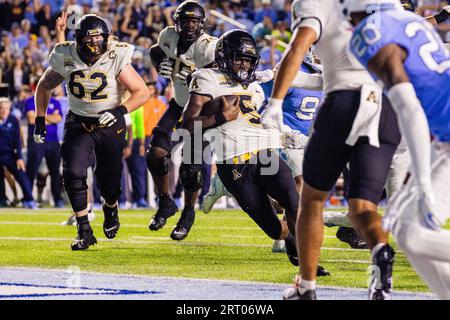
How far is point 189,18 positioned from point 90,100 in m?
1.22

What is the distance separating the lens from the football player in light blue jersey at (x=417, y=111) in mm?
3998

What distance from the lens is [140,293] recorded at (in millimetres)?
5398

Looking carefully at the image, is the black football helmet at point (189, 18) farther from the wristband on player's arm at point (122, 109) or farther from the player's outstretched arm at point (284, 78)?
the player's outstretched arm at point (284, 78)

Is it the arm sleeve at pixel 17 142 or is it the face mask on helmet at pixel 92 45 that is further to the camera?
the arm sleeve at pixel 17 142

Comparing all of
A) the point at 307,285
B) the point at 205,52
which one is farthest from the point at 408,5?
the point at 307,285

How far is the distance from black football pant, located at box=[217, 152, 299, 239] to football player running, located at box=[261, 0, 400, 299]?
1.47m

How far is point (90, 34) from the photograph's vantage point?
26.2 feet

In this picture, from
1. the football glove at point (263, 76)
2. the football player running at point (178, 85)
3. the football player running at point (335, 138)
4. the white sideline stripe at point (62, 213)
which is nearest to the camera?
the football player running at point (335, 138)

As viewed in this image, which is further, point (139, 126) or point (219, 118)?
point (139, 126)

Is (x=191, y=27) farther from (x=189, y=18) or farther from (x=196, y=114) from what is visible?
(x=196, y=114)

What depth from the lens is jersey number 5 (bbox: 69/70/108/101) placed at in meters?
8.16

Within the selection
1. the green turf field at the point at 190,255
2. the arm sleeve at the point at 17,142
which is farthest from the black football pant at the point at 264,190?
the arm sleeve at the point at 17,142

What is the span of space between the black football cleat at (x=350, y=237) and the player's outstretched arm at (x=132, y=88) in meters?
1.82

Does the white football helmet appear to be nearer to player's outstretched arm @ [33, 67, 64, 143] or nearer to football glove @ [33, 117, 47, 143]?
player's outstretched arm @ [33, 67, 64, 143]
